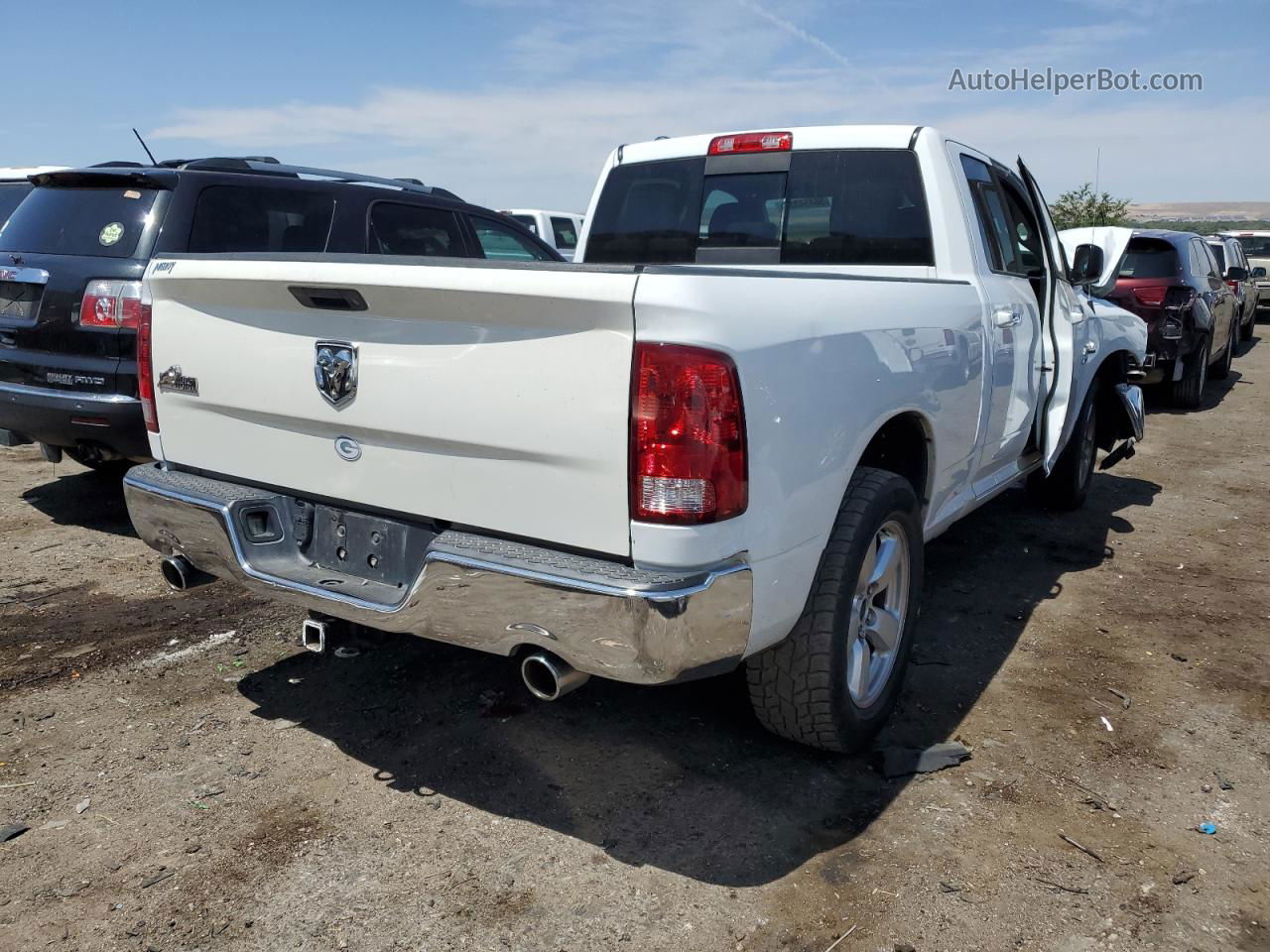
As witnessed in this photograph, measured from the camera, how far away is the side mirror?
201 inches

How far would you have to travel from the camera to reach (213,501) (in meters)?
3.01

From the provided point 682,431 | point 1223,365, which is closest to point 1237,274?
point 1223,365

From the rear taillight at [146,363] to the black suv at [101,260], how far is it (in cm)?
176

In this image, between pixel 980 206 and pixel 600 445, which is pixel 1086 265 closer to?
pixel 980 206

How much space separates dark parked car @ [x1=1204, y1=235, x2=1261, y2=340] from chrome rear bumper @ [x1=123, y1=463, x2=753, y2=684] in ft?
42.3

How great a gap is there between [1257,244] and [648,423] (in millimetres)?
22383

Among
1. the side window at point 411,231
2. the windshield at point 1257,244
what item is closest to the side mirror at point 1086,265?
the side window at point 411,231

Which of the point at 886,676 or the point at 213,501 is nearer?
the point at 213,501

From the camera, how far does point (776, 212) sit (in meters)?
4.32

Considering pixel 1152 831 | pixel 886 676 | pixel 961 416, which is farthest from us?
pixel 961 416

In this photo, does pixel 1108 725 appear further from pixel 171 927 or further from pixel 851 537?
pixel 171 927

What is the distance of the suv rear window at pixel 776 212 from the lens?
4.07 m

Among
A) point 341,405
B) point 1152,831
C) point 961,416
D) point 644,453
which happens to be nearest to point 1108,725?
point 1152,831

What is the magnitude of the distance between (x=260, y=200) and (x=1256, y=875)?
205 inches
